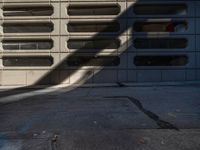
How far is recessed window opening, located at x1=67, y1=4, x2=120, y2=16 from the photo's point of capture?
18.5 m

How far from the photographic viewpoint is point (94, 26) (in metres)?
18.6

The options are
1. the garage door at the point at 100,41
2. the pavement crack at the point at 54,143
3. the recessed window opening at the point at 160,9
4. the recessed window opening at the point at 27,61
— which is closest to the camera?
the pavement crack at the point at 54,143

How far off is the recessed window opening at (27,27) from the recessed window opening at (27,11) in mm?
566

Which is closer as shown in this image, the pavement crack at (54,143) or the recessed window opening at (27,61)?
the pavement crack at (54,143)

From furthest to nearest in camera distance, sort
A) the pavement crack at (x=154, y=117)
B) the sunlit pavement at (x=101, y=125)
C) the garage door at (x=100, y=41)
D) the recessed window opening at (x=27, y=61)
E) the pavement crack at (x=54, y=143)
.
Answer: the recessed window opening at (x=27, y=61) → the garage door at (x=100, y=41) → the pavement crack at (x=154, y=117) → the sunlit pavement at (x=101, y=125) → the pavement crack at (x=54, y=143)

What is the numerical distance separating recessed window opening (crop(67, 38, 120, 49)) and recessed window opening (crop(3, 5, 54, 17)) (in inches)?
82.6

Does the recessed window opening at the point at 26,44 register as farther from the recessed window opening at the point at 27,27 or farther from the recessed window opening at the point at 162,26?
the recessed window opening at the point at 162,26

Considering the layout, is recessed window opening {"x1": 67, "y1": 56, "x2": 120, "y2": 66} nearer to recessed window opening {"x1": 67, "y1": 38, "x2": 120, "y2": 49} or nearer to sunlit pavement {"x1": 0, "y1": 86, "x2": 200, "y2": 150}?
recessed window opening {"x1": 67, "y1": 38, "x2": 120, "y2": 49}

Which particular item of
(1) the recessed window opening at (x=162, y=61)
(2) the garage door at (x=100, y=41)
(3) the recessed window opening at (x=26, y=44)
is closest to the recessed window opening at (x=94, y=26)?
(2) the garage door at (x=100, y=41)

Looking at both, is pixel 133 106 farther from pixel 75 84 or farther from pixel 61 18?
pixel 61 18

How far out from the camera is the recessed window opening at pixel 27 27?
61.3 ft

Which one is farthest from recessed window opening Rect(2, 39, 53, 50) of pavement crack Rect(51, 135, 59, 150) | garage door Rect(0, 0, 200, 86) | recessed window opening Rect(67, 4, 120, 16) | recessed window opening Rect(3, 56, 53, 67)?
pavement crack Rect(51, 135, 59, 150)

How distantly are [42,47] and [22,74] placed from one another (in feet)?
6.24

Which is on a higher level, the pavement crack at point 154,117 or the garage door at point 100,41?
the garage door at point 100,41
